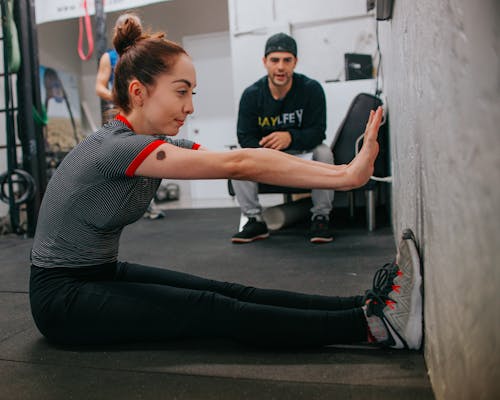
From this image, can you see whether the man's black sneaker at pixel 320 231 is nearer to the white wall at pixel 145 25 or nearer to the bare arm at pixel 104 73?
the bare arm at pixel 104 73

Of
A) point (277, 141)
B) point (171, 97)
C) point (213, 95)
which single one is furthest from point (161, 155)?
point (213, 95)

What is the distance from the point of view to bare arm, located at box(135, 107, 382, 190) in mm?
983

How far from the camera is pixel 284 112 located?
2.79 metres

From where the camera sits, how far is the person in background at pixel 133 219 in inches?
39.4

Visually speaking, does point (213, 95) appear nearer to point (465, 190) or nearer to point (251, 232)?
point (251, 232)

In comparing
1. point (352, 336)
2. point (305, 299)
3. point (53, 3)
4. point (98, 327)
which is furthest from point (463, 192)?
point (53, 3)

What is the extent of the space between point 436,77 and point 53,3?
4.79 meters

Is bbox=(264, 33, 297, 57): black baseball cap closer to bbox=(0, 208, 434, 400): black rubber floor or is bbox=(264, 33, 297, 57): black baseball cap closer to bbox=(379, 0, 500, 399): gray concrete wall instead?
bbox=(0, 208, 434, 400): black rubber floor

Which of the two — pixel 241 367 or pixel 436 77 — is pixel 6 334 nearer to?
pixel 241 367

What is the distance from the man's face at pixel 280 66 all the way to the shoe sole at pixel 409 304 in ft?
5.79

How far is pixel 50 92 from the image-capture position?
Result: 6.20m

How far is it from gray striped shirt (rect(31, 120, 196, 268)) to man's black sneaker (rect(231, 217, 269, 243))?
58.4 inches

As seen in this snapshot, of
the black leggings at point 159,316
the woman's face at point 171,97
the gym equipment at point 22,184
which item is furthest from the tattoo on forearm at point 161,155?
the gym equipment at point 22,184

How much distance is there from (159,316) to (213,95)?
535 cm
